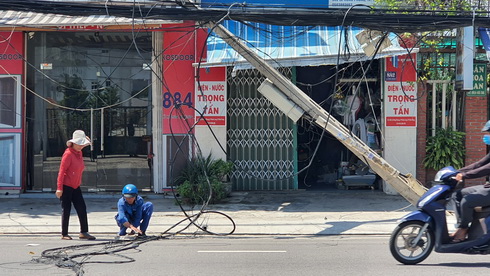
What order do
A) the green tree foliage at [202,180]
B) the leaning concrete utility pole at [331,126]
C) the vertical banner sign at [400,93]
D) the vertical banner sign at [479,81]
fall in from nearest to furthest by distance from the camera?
the leaning concrete utility pole at [331,126] < the green tree foliage at [202,180] < the vertical banner sign at [479,81] < the vertical banner sign at [400,93]

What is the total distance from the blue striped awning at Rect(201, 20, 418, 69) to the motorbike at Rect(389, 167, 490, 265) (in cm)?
520

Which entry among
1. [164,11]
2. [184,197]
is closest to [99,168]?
[184,197]

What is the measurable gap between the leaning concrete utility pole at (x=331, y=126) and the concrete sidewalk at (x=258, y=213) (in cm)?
82

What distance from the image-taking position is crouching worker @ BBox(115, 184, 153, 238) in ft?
30.0

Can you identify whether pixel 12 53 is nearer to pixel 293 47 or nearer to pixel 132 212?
pixel 132 212

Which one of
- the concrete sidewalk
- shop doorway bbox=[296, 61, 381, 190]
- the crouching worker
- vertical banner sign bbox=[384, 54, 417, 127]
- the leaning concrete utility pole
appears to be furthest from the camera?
shop doorway bbox=[296, 61, 381, 190]

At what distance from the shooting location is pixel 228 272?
7.03 metres

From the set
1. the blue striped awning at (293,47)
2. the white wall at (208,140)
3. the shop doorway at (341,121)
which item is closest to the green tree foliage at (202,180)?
the white wall at (208,140)

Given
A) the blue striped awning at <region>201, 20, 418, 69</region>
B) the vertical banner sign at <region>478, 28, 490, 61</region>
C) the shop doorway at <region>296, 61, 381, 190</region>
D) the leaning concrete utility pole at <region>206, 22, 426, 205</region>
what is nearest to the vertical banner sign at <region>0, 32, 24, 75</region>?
the blue striped awning at <region>201, 20, 418, 69</region>

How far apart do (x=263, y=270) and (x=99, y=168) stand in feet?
25.3

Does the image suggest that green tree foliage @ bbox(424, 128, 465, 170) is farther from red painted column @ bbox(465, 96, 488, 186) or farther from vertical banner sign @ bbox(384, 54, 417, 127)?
vertical banner sign @ bbox(384, 54, 417, 127)

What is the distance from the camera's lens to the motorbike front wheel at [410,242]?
7113 mm

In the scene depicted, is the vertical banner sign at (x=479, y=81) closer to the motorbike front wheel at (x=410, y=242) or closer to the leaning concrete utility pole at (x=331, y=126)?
Answer: the leaning concrete utility pole at (x=331, y=126)

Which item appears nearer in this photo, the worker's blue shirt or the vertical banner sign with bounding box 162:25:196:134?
the worker's blue shirt
